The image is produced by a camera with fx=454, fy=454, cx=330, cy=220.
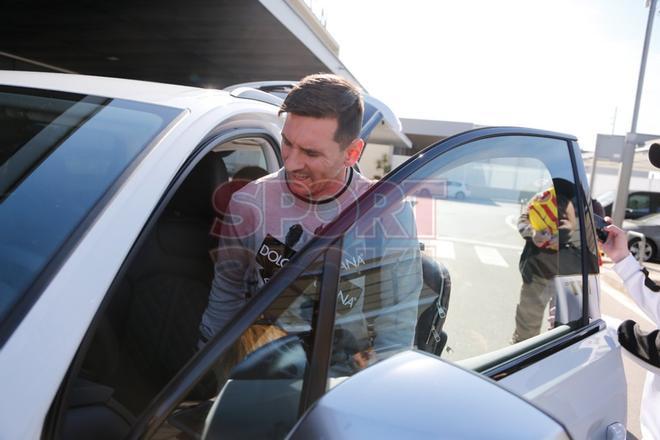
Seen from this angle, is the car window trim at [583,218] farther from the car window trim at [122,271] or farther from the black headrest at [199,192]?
the black headrest at [199,192]

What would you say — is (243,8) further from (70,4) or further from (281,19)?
(70,4)

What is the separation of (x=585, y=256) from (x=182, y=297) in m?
1.66

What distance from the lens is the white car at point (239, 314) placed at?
78 centimetres

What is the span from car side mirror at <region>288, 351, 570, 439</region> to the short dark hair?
94cm

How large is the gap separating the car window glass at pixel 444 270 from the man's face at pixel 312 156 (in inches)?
13.6

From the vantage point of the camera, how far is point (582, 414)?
4.71 feet

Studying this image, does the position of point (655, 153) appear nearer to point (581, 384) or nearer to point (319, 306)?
point (581, 384)

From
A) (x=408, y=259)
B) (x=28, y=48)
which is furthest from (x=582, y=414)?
(x=28, y=48)

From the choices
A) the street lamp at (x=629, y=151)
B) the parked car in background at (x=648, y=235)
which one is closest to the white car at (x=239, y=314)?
the parked car in background at (x=648, y=235)

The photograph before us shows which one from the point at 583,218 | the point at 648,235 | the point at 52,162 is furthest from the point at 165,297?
the point at 648,235

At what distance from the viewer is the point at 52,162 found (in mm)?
1256

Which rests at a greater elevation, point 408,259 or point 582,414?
point 408,259

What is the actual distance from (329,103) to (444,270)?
79cm

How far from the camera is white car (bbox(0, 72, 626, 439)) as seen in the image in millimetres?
777
